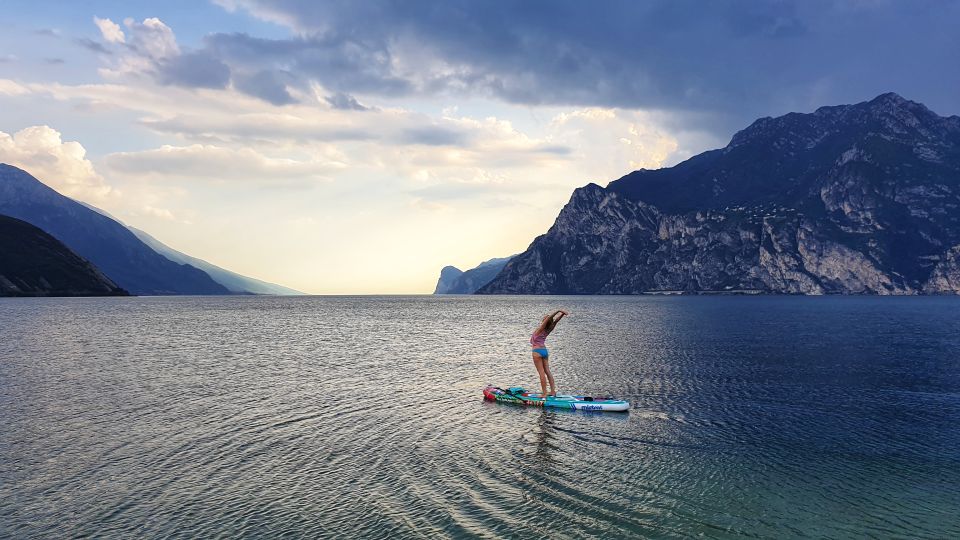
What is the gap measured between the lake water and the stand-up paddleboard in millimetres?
943

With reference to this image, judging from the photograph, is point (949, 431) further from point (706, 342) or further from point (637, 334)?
point (637, 334)

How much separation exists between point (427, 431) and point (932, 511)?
28311 millimetres

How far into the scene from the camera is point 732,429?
132 feet

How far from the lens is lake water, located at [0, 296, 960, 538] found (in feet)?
78.7

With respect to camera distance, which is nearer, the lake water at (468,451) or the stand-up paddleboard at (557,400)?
the lake water at (468,451)

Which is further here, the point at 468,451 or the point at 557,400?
the point at 557,400

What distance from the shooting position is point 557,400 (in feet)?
159

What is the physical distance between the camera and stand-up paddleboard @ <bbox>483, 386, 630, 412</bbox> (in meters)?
46.4

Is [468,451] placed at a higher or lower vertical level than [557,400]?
lower

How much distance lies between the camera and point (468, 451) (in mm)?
34656

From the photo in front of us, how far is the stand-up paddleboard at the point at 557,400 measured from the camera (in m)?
46.4

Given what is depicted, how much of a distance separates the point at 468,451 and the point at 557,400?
15.9m

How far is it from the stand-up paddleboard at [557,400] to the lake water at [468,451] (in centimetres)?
94

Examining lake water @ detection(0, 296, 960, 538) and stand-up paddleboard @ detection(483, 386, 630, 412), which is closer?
lake water @ detection(0, 296, 960, 538)
